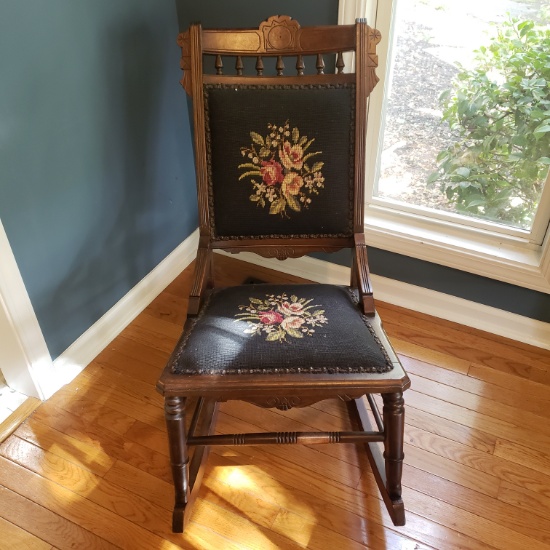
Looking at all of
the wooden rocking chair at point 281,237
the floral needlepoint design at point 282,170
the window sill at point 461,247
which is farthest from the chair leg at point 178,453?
the window sill at point 461,247

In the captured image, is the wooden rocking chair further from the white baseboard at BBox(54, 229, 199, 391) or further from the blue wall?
the white baseboard at BBox(54, 229, 199, 391)

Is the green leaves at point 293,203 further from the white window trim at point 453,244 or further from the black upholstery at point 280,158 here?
the white window trim at point 453,244

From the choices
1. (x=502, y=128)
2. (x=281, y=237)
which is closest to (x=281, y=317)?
(x=281, y=237)

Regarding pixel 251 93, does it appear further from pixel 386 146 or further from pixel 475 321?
pixel 475 321

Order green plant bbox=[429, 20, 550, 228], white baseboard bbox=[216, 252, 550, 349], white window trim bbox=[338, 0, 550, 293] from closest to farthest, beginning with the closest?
1. green plant bbox=[429, 20, 550, 228]
2. white window trim bbox=[338, 0, 550, 293]
3. white baseboard bbox=[216, 252, 550, 349]

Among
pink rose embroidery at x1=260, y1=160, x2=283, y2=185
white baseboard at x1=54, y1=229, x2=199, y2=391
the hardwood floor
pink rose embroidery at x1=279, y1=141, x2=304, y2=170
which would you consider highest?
pink rose embroidery at x1=279, y1=141, x2=304, y2=170

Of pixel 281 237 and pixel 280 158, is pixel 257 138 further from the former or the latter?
pixel 281 237

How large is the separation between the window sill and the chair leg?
100cm

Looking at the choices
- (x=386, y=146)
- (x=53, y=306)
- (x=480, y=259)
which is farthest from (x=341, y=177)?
(x=53, y=306)

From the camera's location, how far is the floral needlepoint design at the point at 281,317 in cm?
129

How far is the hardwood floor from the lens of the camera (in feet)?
4.42

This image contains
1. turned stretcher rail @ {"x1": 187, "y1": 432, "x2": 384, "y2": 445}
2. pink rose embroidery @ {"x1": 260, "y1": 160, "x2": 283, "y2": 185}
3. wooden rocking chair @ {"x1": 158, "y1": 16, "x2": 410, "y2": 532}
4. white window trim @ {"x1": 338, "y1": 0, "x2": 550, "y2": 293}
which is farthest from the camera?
white window trim @ {"x1": 338, "y1": 0, "x2": 550, "y2": 293}

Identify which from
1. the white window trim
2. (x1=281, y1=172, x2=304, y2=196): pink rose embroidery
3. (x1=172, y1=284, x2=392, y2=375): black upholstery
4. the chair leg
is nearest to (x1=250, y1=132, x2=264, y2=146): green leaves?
(x1=281, y1=172, x2=304, y2=196): pink rose embroidery

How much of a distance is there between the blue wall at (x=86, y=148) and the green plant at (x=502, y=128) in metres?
0.94
